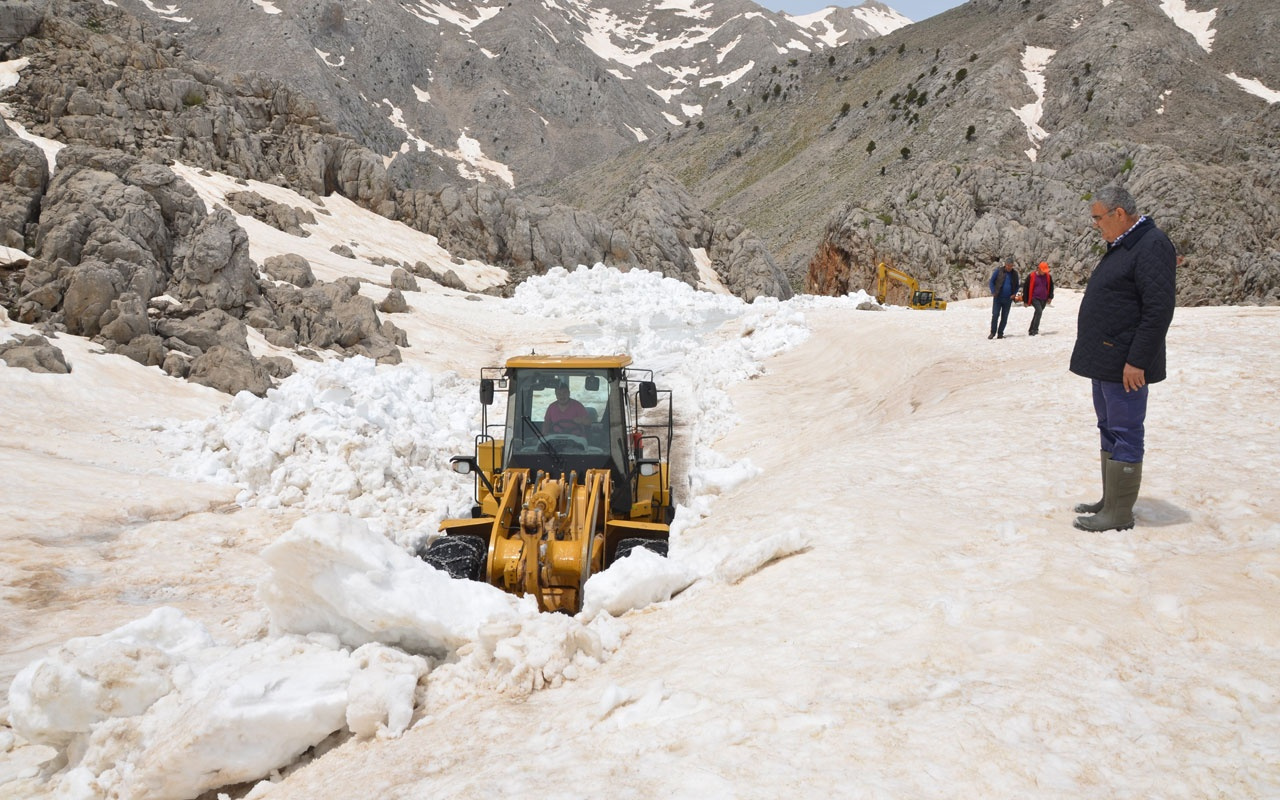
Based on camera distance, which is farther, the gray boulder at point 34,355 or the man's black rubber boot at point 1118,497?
the gray boulder at point 34,355

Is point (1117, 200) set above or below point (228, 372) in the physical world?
above

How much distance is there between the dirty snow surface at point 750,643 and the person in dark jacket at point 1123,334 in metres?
0.39

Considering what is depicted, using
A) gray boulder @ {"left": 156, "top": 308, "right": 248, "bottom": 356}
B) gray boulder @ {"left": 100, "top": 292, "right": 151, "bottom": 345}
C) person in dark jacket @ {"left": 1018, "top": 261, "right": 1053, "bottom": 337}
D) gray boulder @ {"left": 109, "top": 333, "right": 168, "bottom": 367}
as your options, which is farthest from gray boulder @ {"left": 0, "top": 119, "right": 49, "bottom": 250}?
person in dark jacket @ {"left": 1018, "top": 261, "right": 1053, "bottom": 337}

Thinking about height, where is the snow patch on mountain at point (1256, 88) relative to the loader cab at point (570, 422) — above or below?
above

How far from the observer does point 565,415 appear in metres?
7.56

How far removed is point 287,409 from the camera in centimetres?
1082

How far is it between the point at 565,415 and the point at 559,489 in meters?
1.20

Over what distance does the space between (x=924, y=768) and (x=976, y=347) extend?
13190 millimetres

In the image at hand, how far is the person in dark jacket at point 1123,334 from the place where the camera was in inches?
181

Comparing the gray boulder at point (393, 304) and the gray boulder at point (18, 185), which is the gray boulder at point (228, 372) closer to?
the gray boulder at point (18, 185)

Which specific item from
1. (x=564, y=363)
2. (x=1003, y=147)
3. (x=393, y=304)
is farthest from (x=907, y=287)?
(x=564, y=363)

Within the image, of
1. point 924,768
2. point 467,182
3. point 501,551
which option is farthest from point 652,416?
point 467,182

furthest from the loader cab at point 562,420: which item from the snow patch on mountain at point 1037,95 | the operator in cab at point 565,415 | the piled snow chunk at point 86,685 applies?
the snow patch on mountain at point 1037,95

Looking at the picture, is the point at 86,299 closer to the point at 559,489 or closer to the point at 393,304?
the point at 393,304
